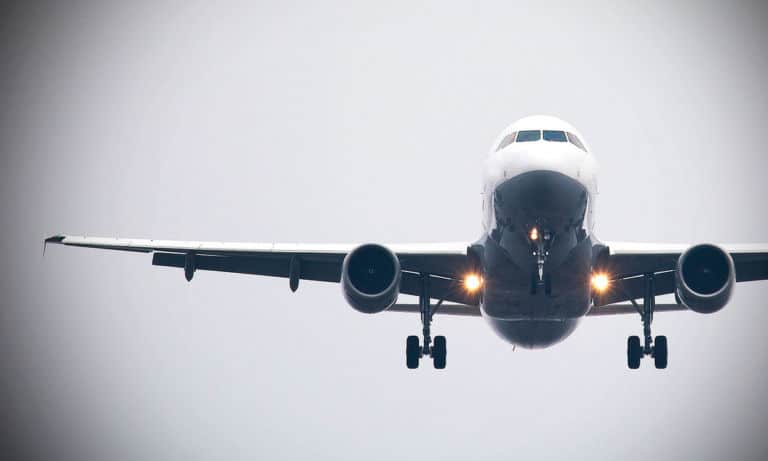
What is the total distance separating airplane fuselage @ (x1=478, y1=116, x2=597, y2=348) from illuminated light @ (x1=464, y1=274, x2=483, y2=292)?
434 mm

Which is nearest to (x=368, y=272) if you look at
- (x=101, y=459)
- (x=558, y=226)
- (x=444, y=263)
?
(x=444, y=263)

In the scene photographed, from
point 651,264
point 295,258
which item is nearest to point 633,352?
point 651,264

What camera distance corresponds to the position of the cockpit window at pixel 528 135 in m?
20.6

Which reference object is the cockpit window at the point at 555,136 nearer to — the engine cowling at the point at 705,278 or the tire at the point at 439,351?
the engine cowling at the point at 705,278

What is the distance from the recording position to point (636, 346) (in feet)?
86.9

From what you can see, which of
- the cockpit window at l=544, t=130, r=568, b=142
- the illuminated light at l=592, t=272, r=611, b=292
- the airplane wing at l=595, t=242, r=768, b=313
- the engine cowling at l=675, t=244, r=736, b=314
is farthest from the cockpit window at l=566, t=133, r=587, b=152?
the illuminated light at l=592, t=272, r=611, b=292

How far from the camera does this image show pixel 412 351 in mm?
27031

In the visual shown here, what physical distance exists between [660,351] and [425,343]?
6223 millimetres

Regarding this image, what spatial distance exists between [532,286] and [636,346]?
686 centimetres

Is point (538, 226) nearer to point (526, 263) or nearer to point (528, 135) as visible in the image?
point (526, 263)

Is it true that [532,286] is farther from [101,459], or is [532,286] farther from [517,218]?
[101,459]

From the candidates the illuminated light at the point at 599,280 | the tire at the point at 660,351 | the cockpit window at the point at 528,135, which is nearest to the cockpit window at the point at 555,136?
the cockpit window at the point at 528,135

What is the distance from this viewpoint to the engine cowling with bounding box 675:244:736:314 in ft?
68.6

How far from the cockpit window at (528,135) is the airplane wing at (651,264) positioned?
143 inches
